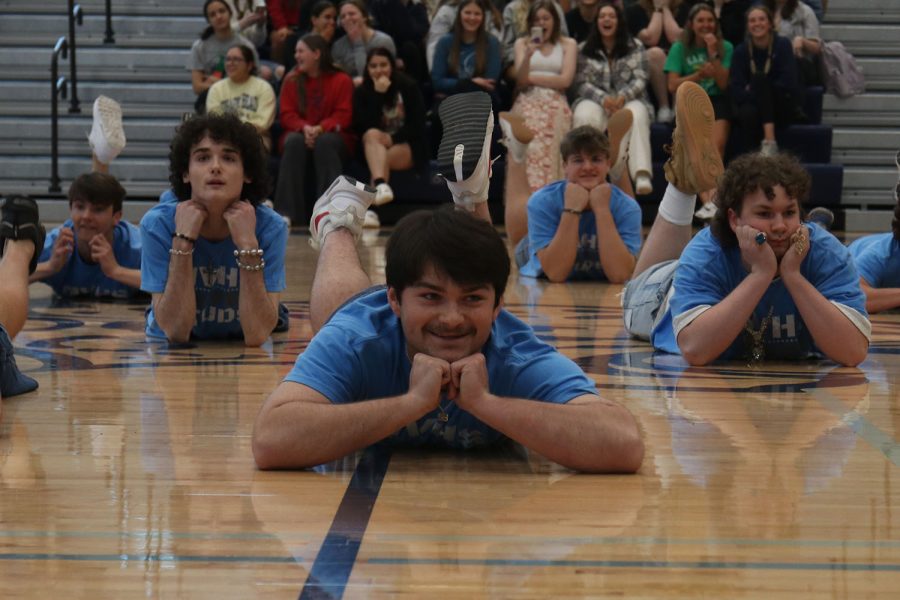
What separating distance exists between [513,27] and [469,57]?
55cm

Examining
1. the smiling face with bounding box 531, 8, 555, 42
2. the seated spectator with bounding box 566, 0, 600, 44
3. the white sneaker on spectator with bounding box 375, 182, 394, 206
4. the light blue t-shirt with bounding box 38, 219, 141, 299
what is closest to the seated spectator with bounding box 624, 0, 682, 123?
the seated spectator with bounding box 566, 0, 600, 44

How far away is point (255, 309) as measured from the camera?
4.85 m

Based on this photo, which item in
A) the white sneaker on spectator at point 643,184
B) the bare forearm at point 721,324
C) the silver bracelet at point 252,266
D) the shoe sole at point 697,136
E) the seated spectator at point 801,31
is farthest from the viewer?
the seated spectator at point 801,31

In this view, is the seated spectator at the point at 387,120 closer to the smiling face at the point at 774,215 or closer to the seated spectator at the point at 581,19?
the seated spectator at the point at 581,19

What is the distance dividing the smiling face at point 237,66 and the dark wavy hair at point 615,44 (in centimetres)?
256

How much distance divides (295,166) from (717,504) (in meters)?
8.31

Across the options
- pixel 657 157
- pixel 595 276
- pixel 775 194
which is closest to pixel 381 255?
pixel 595 276

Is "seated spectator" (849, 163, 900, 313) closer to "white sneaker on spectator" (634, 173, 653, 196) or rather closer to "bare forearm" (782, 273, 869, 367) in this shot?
"bare forearm" (782, 273, 869, 367)

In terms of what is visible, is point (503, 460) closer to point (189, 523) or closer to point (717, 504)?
point (717, 504)

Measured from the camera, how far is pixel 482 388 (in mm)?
2869

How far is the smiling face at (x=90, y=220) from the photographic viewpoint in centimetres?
614

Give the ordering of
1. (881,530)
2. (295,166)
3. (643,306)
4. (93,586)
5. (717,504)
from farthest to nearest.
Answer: (295,166) < (643,306) < (717,504) < (881,530) < (93,586)

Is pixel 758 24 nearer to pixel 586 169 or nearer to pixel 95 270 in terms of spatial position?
→ pixel 586 169

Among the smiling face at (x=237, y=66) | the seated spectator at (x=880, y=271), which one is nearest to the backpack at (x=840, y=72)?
the smiling face at (x=237, y=66)
